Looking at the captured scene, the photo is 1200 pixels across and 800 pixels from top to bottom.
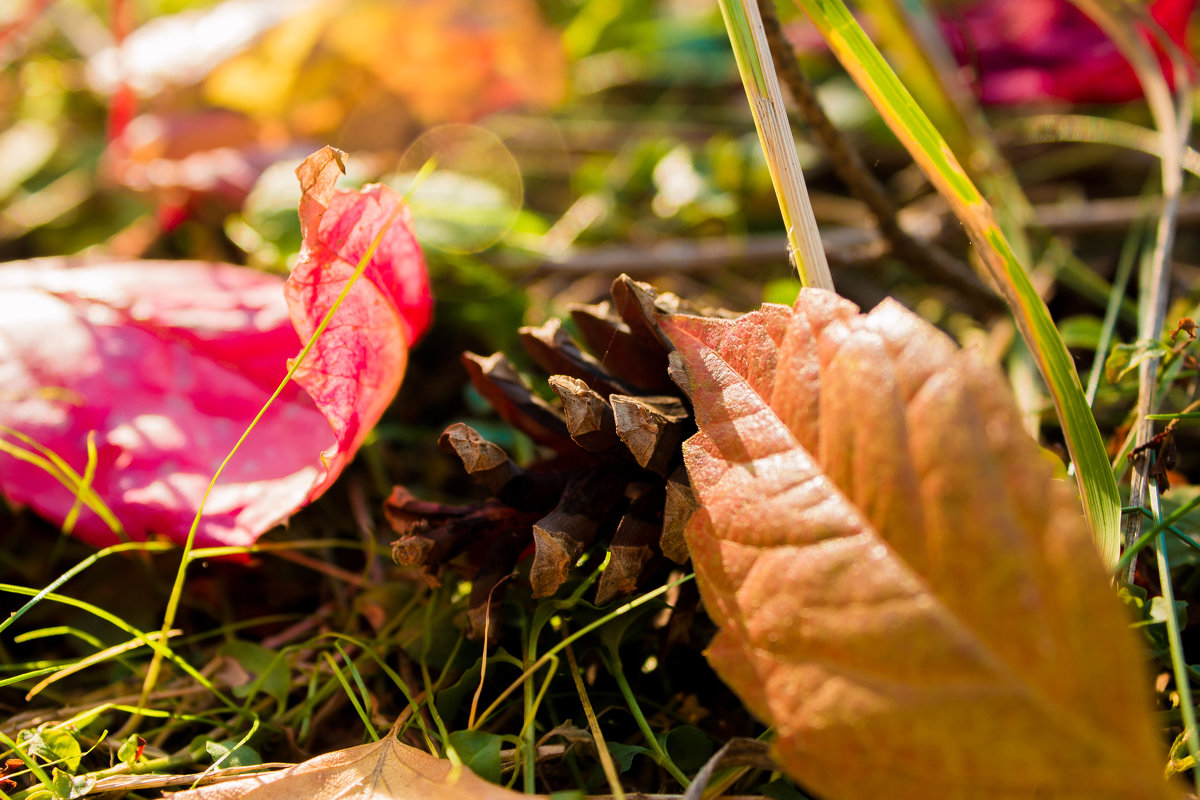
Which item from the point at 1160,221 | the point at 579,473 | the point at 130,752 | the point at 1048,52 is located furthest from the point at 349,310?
the point at 1048,52

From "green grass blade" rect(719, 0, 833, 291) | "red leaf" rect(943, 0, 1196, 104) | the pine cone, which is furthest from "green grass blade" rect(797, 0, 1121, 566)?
"red leaf" rect(943, 0, 1196, 104)

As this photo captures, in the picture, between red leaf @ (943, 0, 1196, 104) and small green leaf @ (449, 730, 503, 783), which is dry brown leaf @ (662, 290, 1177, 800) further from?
red leaf @ (943, 0, 1196, 104)

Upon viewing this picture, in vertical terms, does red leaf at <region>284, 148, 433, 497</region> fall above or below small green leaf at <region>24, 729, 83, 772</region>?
above

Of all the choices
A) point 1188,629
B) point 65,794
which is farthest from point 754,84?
point 65,794

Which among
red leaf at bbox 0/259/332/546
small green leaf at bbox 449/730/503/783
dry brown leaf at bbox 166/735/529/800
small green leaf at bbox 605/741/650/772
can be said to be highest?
red leaf at bbox 0/259/332/546

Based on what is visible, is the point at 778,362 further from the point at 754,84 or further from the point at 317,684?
the point at 317,684

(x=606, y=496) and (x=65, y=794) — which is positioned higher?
(x=606, y=496)

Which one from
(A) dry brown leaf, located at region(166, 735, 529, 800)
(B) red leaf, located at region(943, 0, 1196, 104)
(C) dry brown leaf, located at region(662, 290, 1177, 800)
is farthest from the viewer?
(B) red leaf, located at region(943, 0, 1196, 104)
